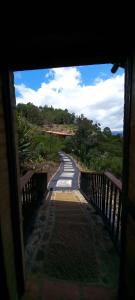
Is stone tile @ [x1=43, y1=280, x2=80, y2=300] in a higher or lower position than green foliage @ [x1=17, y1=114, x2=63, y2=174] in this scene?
lower

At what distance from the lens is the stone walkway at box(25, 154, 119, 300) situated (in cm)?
178

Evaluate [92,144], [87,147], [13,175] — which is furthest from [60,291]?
[87,147]

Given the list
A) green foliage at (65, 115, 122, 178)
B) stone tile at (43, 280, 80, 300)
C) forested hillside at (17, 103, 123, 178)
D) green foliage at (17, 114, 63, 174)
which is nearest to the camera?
stone tile at (43, 280, 80, 300)

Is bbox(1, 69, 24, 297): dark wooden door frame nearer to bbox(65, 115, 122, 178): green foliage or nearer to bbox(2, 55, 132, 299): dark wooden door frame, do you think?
bbox(2, 55, 132, 299): dark wooden door frame

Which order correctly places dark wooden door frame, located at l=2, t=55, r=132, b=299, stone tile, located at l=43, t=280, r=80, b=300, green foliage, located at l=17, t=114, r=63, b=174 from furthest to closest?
green foliage, located at l=17, t=114, r=63, b=174, stone tile, located at l=43, t=280, r=80, b=300, dark wooden door frame, located at l=2, t=55, r=132, b=299

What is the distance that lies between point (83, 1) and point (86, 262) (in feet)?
7.42

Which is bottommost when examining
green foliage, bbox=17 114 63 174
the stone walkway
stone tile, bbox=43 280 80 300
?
stone tile, bbox=43 280 80 300

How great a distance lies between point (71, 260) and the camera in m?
2.15

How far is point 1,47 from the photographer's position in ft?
4.45

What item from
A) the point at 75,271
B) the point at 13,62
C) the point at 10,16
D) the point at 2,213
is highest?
the point at 10,16

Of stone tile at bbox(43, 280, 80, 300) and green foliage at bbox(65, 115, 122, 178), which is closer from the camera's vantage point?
stone tile at bbox(43, 280, 80, 300)

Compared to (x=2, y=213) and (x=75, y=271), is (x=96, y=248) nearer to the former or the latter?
(x=75, y=271)

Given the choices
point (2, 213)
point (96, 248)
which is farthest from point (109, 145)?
point (2, 213)

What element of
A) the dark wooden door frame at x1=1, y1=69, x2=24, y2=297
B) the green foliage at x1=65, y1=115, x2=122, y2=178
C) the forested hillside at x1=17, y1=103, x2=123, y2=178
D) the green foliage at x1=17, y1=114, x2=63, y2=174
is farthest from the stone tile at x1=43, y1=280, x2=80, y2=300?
the green foliage at x1=65, y1=115, x2=122, y2=178
